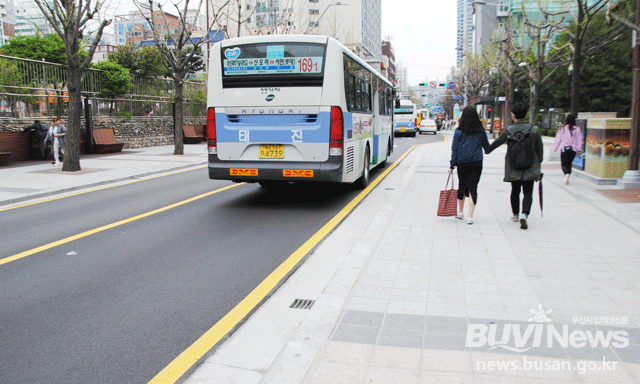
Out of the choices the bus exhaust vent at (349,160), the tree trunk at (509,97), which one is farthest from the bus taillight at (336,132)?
the tree trunk at (509,97)

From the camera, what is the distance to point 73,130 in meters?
15.7

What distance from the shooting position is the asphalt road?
3623 millimetres

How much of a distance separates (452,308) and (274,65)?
5980 millimetres

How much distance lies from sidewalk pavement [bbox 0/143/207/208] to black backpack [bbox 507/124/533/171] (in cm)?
946

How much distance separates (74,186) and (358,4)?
10664cm

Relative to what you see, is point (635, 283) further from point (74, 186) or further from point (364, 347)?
point (74, 186)

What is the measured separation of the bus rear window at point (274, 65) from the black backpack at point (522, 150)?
3.37m

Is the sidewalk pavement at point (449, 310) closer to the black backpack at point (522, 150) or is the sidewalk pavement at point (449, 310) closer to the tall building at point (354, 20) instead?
the black backpack at point (522, 150)

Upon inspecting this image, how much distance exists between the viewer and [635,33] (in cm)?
1147

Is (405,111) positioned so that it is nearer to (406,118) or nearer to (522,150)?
(406,118)

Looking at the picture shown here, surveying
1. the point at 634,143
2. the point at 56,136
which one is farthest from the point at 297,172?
the point at 56,136

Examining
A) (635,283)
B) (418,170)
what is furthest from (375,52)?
(635,283)

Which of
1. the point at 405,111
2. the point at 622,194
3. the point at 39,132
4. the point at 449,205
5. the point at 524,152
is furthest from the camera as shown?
the point at 405,111

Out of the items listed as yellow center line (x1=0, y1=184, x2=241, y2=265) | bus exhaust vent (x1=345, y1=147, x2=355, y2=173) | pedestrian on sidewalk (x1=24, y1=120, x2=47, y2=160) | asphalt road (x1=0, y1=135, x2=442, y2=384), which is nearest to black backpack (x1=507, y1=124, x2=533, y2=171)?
asphalt road (x1=0, y1=135, x2=442, y2=384)
